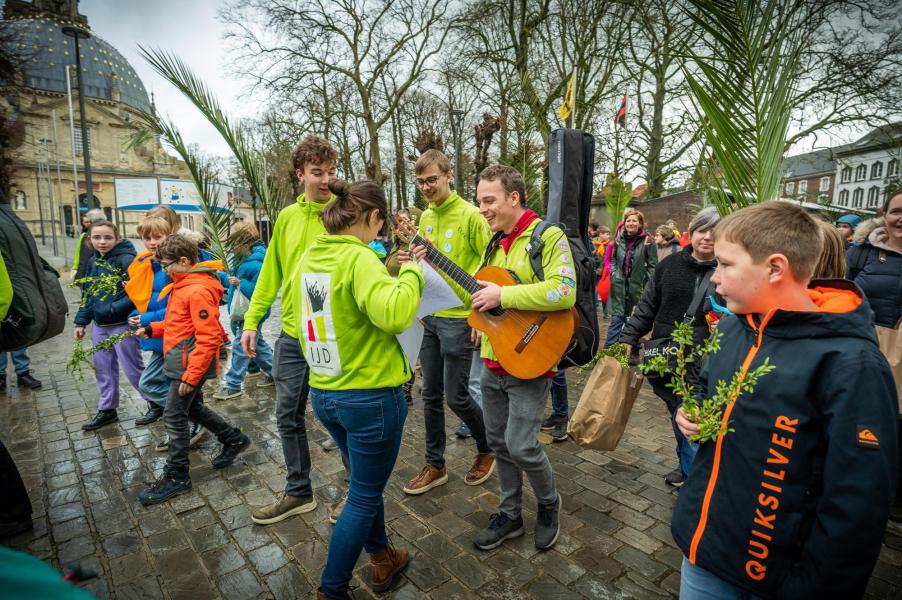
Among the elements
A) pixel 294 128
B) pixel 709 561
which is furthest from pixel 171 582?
pixel 294 128

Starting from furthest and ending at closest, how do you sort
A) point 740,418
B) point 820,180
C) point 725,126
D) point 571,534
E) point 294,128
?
point 820,180 < point 294,128 < point 571,534 < point 725,126 < point 740,418

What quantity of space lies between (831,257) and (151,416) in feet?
18.3

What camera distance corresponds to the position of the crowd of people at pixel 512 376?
4.25 ft

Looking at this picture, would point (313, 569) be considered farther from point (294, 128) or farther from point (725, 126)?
point (294, 128)

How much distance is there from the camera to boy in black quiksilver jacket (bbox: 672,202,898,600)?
4.02 ft

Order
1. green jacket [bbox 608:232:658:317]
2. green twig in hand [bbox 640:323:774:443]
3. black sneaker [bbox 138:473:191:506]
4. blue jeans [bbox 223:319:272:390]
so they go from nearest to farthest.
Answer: green twig in hand [bbox 640:323:774:443] < black sneaker [bbox 138:473:191:506] < blue jeans [bbox 223:319:272:390] < green jacket [bbox 608:232:658:317]

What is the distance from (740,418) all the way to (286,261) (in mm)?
2798

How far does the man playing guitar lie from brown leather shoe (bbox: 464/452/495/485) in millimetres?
685

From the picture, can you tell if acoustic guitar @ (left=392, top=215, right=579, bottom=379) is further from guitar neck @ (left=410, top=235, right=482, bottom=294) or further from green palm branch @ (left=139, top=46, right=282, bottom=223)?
green palm branch @ (left=139, top=46, right=282, bottom=223)

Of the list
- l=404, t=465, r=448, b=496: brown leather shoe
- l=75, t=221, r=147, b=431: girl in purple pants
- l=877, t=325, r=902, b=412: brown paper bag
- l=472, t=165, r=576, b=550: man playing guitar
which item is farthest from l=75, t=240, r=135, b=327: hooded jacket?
l=877, t=325, r=902, b=412: brown paper bag

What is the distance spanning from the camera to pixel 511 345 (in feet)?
8.87

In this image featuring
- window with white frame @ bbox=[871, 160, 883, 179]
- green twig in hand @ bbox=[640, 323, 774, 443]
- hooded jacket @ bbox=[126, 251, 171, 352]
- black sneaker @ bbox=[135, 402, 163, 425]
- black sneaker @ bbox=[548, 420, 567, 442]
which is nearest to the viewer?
green twig in hand @ bbox=[640, 323, 774, 443]

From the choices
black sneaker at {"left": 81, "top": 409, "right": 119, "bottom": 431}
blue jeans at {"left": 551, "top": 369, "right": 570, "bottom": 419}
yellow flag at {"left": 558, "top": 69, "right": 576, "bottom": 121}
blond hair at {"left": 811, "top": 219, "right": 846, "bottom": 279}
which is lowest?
black sneaker at {"left": 81, "top": 409, "right": 119, "bottom": 431}

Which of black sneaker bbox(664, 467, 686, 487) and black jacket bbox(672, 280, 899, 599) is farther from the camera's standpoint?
black sneaker bbox(664, 467, 686, 487)
